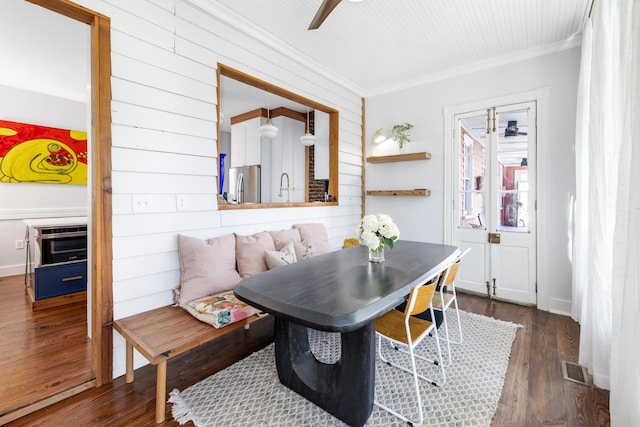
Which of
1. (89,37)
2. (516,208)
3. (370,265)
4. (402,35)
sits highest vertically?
(402,35)

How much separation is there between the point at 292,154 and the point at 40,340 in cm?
420

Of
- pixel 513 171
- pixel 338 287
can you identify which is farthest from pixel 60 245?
pixel 513 171

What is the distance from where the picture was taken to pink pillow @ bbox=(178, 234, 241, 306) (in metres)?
2.22

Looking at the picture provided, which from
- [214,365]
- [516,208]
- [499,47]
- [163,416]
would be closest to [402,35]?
[499,47]

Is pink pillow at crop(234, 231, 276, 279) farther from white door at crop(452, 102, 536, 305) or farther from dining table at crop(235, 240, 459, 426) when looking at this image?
white door at crop(452, 102, 536, 305)

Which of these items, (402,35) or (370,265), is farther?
(402,35)

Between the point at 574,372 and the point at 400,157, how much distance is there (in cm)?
287

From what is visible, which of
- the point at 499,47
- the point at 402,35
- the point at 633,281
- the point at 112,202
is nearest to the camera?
the point at 633,281

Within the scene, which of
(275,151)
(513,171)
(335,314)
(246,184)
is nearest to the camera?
(335,314)

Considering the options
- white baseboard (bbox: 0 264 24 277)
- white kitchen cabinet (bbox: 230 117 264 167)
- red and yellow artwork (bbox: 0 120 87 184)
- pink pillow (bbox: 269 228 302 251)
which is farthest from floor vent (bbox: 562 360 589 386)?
white baseboard (bbox: 0 264 24 277)

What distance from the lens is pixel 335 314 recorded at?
1293 mm

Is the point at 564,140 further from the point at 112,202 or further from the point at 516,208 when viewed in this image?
the point at 112,202

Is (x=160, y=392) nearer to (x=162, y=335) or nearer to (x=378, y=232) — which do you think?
(x=162, y=335)

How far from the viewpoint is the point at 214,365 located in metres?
2.18
